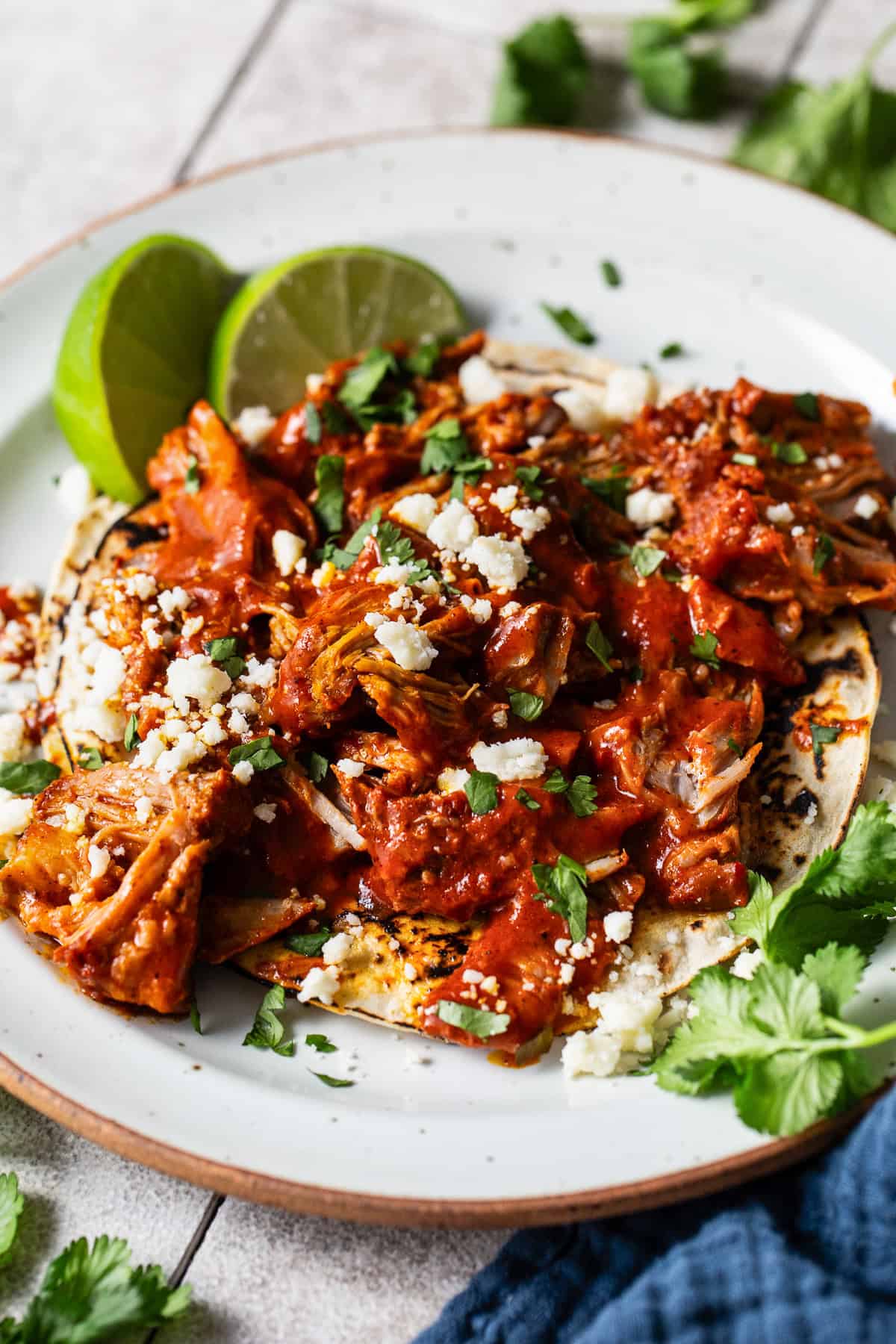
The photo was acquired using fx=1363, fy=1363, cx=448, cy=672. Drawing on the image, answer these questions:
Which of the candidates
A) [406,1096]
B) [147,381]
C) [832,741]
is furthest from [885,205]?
[406,1096]

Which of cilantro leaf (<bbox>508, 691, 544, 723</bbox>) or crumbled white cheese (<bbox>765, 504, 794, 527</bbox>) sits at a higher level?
cilantro leaf (<bbox>508, 691, 544, 723</bbox>)

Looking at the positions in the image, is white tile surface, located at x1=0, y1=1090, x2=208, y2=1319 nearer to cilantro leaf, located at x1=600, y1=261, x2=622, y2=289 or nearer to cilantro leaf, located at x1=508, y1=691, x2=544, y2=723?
cilantro leaf, located at x1=508, y1=691, x2=544, y2=723

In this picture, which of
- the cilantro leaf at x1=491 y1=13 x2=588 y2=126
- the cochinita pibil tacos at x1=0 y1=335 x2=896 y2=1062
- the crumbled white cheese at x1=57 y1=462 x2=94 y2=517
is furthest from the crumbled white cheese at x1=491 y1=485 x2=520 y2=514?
the cilantro leaf at x1=491 y1=13 x2=588 y2=126

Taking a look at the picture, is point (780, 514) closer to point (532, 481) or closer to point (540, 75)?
point (532, 481)

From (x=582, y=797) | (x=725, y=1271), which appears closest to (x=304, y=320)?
(x=582, y=797)

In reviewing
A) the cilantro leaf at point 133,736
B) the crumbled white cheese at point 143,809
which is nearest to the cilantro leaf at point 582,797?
the crumbled white cheese at point 143,809

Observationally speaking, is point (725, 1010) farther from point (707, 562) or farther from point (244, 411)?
point (244, 411)

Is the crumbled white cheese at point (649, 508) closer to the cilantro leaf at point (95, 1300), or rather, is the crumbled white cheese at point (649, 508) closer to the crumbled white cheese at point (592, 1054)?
the crumbled white cheese at point (592, 1054)
